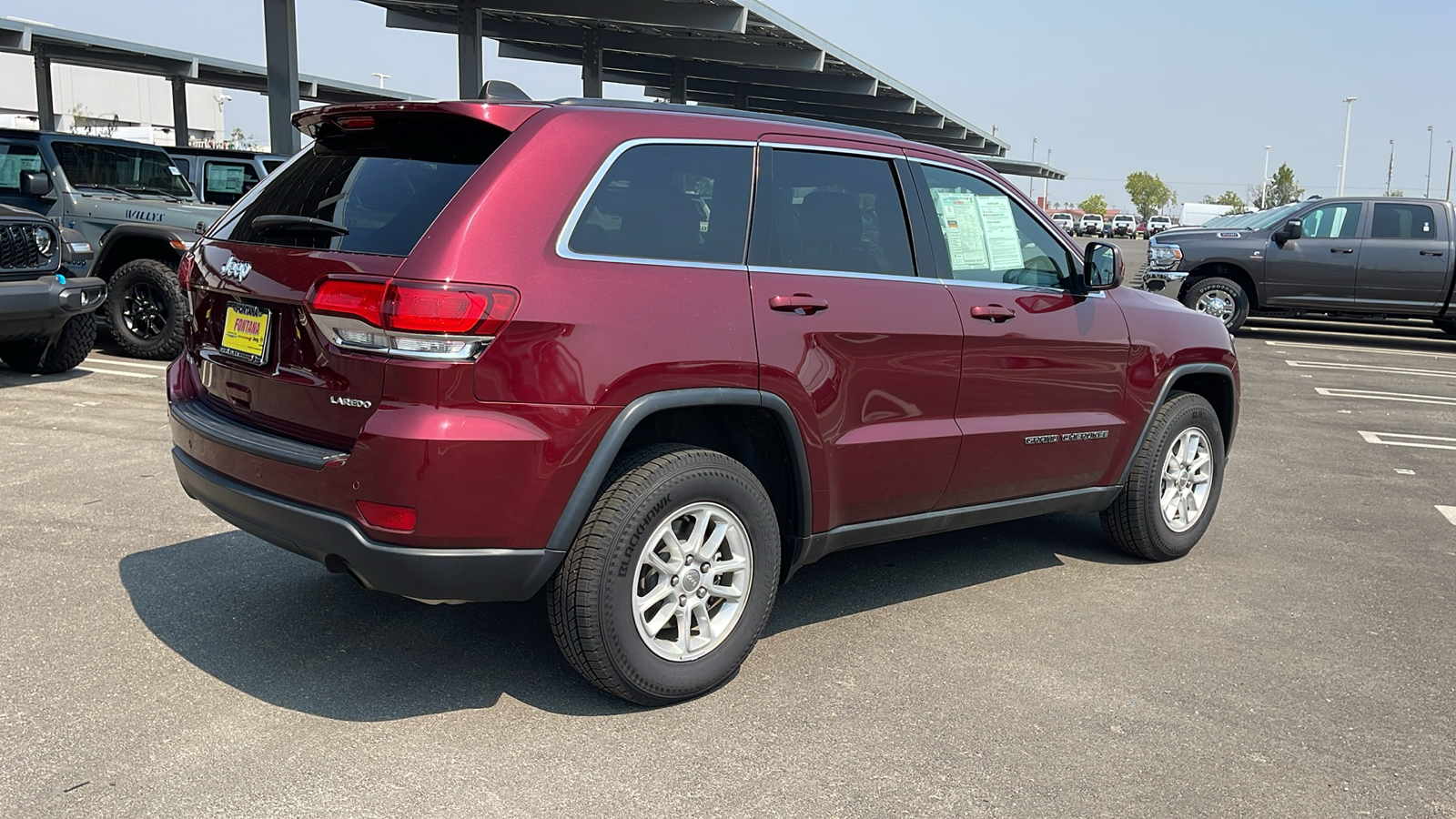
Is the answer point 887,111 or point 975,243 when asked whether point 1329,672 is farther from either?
point 887,111

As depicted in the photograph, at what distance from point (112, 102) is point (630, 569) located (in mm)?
98974

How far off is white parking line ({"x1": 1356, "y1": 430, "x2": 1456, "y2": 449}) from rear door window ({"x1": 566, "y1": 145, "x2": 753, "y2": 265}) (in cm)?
695

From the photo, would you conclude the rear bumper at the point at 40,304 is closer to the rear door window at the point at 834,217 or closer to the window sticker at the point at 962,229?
the rear door window at the point at 834,217

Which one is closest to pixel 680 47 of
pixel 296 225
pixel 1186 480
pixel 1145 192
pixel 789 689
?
pixel 1186 480

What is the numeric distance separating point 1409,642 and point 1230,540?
1.44 m

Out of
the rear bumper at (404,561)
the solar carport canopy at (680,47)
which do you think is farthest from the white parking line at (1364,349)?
the rear bumper at (404,561)

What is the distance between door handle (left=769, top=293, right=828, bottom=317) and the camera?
371cm

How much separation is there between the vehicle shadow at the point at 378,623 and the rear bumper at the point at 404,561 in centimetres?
46

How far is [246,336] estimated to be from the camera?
11.7 ft

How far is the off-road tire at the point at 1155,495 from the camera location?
5195mm

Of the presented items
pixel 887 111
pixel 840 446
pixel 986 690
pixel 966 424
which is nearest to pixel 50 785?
pixel 840 446

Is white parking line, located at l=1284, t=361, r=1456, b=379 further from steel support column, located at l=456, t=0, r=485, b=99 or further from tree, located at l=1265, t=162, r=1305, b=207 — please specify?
tree, located at l=1265, t=162, r=1305, b=207

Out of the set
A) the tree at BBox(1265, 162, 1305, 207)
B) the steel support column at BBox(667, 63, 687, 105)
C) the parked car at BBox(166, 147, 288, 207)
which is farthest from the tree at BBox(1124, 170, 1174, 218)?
the parked car at BBox(166, 147, 288, 207)

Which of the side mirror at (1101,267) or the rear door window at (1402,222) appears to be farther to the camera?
the rear door window at (1402,222)
